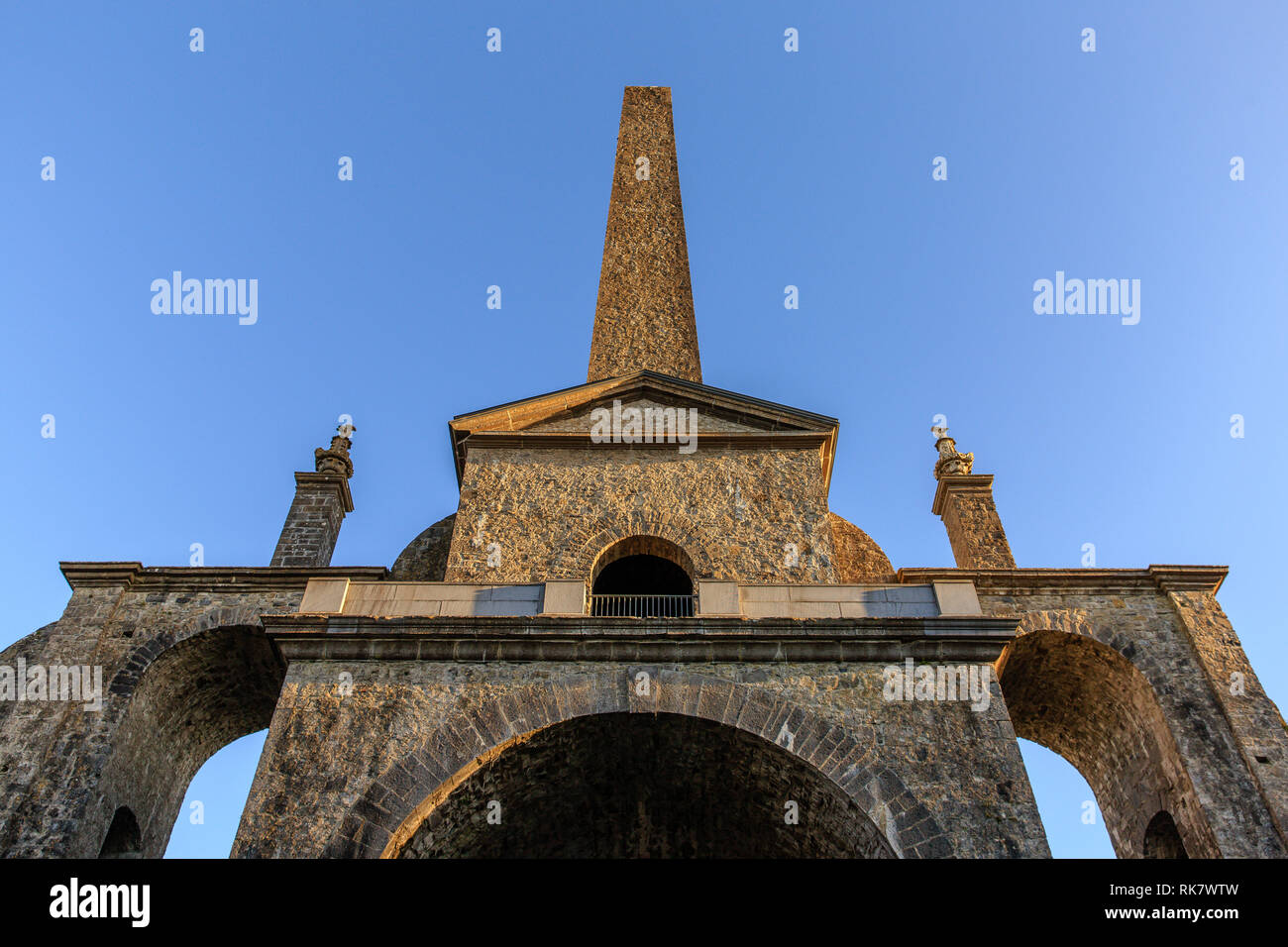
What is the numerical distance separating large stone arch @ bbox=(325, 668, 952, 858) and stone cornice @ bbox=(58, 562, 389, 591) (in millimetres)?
5507

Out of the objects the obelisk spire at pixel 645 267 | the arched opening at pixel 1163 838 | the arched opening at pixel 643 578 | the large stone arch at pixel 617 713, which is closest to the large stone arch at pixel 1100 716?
the arched opening at pixel 1163 838

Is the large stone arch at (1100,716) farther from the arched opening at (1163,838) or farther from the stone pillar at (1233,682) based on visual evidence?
the stone pillar at (1233,682)

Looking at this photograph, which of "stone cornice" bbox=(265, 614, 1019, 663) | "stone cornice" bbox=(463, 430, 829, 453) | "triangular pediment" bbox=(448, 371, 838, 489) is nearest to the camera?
"stone cornice" bbox=(265, 614, 1019, 663)

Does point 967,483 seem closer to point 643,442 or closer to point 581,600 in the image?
point 643,442

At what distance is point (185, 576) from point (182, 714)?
7.29 feet

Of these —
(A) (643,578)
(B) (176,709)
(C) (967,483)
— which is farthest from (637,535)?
(B) (176,709)

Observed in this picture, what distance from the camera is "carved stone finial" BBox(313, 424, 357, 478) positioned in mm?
19203

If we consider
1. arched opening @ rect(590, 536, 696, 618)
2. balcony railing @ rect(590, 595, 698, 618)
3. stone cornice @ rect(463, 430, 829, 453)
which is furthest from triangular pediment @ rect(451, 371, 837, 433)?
balcony railing @ rect(590, 595, 698, 618)

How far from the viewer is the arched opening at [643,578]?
15734 mm

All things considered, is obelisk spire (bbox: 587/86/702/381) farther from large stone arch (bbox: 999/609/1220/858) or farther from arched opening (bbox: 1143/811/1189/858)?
arched opening (bbox: 1143/811/1189/858)

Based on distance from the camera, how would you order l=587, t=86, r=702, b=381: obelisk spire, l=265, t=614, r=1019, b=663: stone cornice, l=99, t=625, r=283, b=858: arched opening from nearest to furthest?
l=265, t=614, r=1019, b=663: stone cornice → l=99, t=625, r=283, b=858: arched opening → l=587, t=86, r=702, b=381: obelisk spire

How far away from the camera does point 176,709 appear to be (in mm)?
15859
